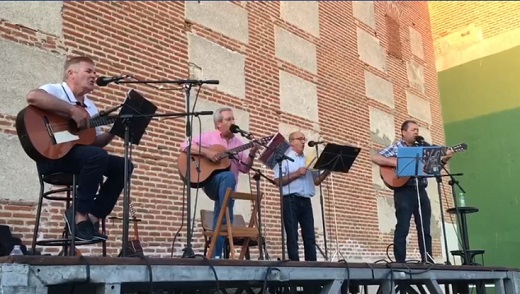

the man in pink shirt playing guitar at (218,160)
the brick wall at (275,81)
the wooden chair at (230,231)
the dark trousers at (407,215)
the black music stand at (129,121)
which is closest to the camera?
the black music stand at (129,121)

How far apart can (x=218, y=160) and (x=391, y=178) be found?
195cm

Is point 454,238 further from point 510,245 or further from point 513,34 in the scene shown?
point 513,34

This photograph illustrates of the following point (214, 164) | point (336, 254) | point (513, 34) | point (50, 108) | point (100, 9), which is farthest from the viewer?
point (513, 34)

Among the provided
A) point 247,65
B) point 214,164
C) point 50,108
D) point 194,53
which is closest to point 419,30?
point 247,65

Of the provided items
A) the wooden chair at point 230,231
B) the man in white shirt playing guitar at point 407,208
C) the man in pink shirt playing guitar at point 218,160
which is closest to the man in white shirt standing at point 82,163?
the man in pink shirt playing guitar at point 218,160

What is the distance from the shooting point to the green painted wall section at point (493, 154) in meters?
9.70

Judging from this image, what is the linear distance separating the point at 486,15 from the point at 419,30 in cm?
131

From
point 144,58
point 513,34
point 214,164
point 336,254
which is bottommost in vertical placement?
point 336,254

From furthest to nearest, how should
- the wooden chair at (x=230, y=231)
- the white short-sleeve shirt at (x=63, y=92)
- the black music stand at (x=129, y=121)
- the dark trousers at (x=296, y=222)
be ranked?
the dark trousers at (x=296, y=222)
the wooden chair at (x=230, y=231)
the white short-sleeve shirt at (x=63, y=92)
the black music stand at (x=129, y=121)

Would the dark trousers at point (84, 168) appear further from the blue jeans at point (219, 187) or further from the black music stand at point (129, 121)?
the blue jeans at point (219, 187)

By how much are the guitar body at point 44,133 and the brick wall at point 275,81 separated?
179 cm

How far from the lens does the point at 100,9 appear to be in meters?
5.77

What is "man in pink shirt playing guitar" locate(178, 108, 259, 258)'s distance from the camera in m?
4.50

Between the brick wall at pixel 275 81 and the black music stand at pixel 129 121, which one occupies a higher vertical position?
the brick wall at pixel 275 81
